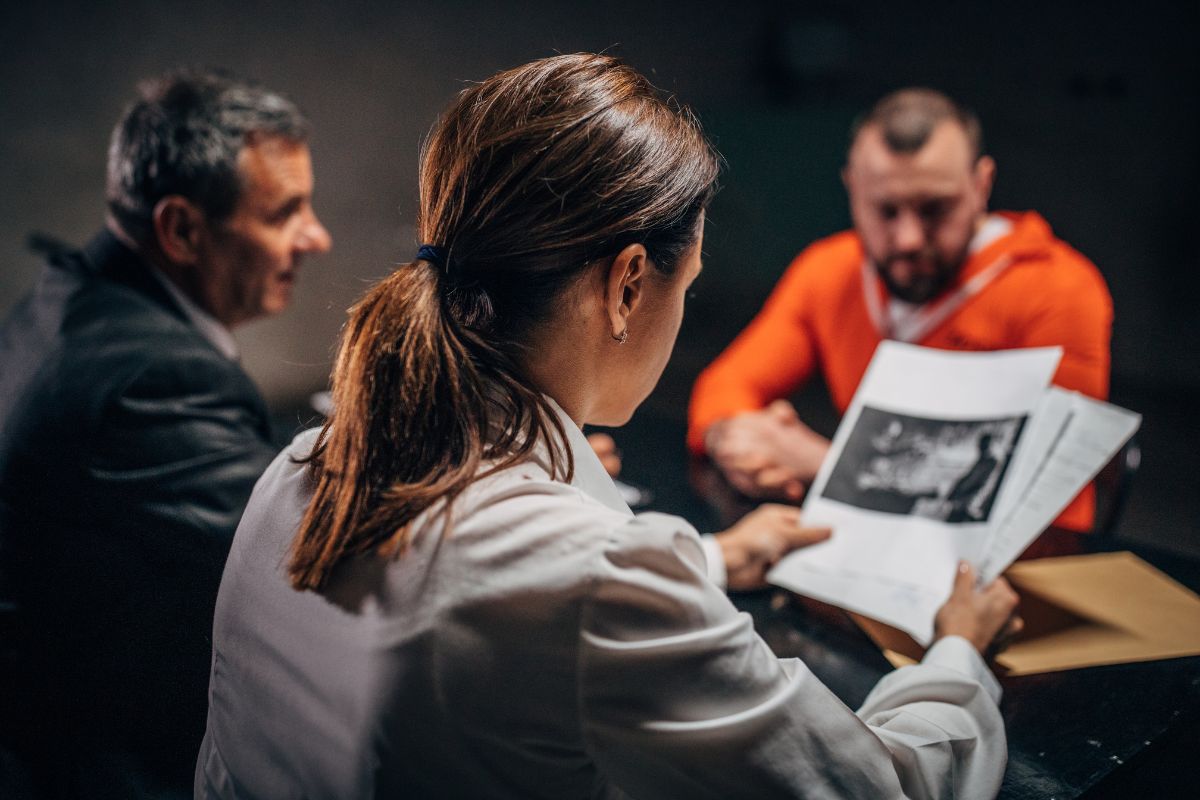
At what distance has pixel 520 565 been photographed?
1.77ft

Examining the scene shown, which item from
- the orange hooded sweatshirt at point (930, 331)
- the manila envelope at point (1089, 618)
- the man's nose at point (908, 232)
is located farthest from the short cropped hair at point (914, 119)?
the manila envelope at point (1089, 618)

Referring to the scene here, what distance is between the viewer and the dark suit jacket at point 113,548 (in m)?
0.96

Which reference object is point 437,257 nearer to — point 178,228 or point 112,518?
point 112,518

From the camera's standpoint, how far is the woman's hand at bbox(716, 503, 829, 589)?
1087 millimetres

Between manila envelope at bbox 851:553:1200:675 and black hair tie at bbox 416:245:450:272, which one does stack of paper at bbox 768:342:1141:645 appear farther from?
black hair tie at bbox 416:245:450:272

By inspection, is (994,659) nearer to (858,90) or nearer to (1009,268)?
(1009,268)

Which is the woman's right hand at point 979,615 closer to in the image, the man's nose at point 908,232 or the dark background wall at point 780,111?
the man's nose at point 908,232

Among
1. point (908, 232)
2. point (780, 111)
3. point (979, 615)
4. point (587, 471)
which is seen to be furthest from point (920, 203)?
point (780, 111)

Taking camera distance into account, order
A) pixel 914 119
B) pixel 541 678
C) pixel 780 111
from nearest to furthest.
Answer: pixel 541 678, pixel 914 119, pixel 780 111

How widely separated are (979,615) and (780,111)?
3922 mm

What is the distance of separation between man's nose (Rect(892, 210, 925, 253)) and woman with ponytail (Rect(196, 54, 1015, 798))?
120cm

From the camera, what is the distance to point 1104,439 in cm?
107

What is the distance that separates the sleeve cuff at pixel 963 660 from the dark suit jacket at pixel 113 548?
75 cm

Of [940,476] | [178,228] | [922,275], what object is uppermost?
[178,228]
